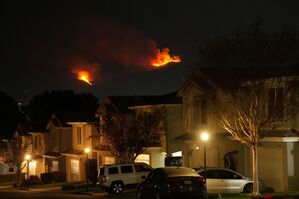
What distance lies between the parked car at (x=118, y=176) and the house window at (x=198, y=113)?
604 centimetres

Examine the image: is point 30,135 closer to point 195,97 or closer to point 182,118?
point 182,118

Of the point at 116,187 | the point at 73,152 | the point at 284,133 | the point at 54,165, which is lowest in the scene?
the point at 116,187

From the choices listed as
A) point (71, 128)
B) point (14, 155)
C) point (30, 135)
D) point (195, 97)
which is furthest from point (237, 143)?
point (30, 135)

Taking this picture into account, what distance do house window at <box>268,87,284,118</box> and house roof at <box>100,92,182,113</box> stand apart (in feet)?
55.8

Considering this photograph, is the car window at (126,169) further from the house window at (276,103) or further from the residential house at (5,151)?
Answer: the residential house at (5,151)

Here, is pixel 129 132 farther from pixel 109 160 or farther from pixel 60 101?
pixel 60 101

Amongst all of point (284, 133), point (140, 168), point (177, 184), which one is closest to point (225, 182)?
point (284, 133)

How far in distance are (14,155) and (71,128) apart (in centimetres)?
812

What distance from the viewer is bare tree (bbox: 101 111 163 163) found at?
39.8m

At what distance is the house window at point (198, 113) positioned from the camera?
36.8 meters

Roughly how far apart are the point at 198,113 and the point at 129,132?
5.42 meters

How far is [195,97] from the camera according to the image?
37.2 m

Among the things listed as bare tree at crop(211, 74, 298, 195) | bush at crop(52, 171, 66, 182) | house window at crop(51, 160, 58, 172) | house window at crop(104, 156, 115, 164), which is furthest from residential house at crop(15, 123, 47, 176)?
bare tree at crop(211, 74, 298, 195)

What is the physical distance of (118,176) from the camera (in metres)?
32.5
